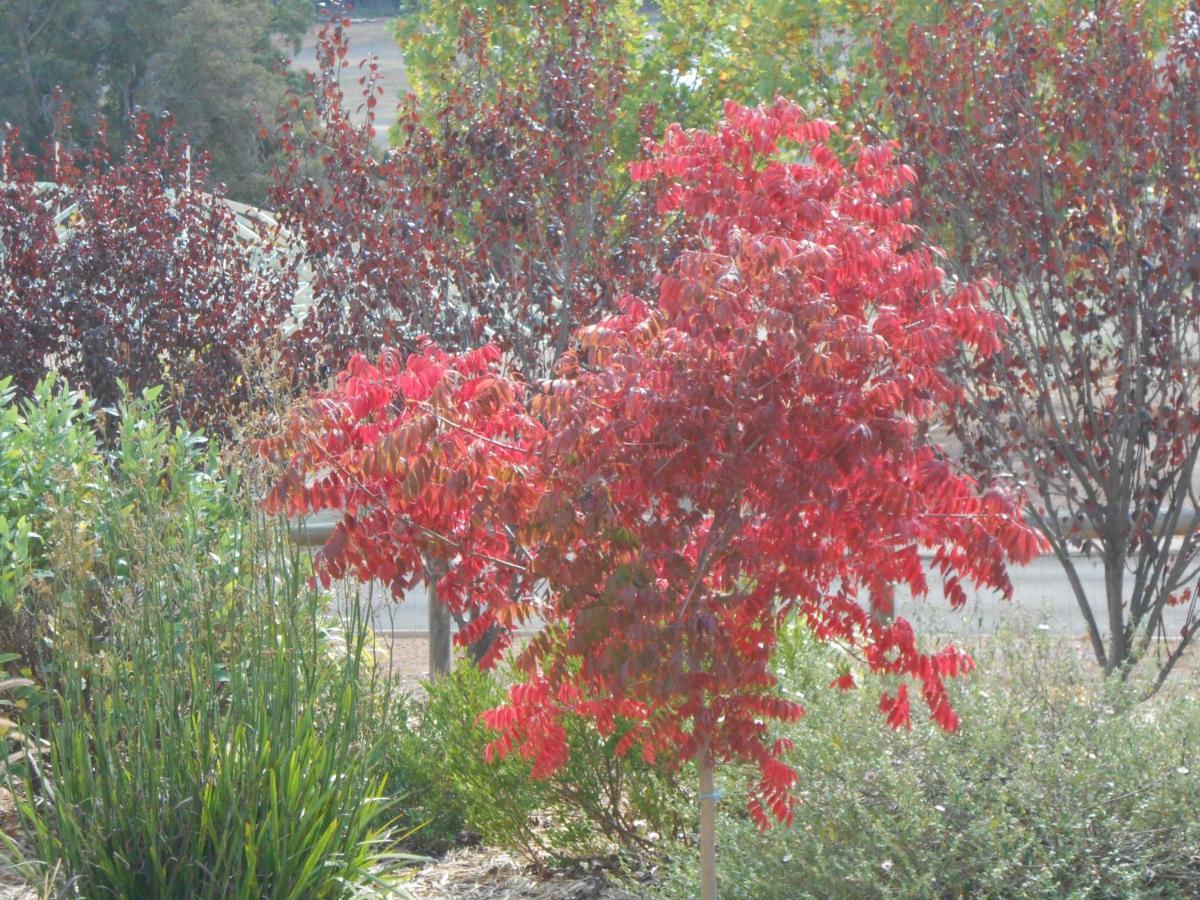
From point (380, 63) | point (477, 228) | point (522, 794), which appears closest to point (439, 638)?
point (477, 228)

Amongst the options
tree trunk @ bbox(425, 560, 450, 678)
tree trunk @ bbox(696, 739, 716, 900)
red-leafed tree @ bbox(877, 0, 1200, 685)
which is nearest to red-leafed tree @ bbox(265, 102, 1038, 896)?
tree trunk @ bbox(696, 739, 716, 900)

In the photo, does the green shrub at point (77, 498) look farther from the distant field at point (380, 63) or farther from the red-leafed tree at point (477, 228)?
the distant field at point (380, 63)

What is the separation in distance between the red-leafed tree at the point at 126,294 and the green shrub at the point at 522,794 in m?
3.11

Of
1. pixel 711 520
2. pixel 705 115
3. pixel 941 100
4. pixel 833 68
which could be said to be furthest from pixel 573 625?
pixel 705 115

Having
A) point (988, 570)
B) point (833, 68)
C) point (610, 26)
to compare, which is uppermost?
point (833, 68)

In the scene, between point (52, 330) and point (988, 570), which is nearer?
point (988, 570)

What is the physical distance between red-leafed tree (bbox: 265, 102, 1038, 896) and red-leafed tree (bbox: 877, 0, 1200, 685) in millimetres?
2706

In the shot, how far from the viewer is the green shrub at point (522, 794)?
491 cm

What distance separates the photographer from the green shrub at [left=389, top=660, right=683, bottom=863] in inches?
193

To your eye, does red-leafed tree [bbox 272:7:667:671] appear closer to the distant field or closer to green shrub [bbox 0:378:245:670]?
green shrub [bbox 0:378:245:670]

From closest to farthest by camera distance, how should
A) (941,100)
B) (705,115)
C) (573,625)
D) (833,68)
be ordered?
(573,625)
(941,100)
(833,68)
(705,115)

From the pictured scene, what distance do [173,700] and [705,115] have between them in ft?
48.0

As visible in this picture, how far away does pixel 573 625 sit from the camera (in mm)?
3611

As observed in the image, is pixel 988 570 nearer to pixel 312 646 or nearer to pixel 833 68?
pixel 312 646
